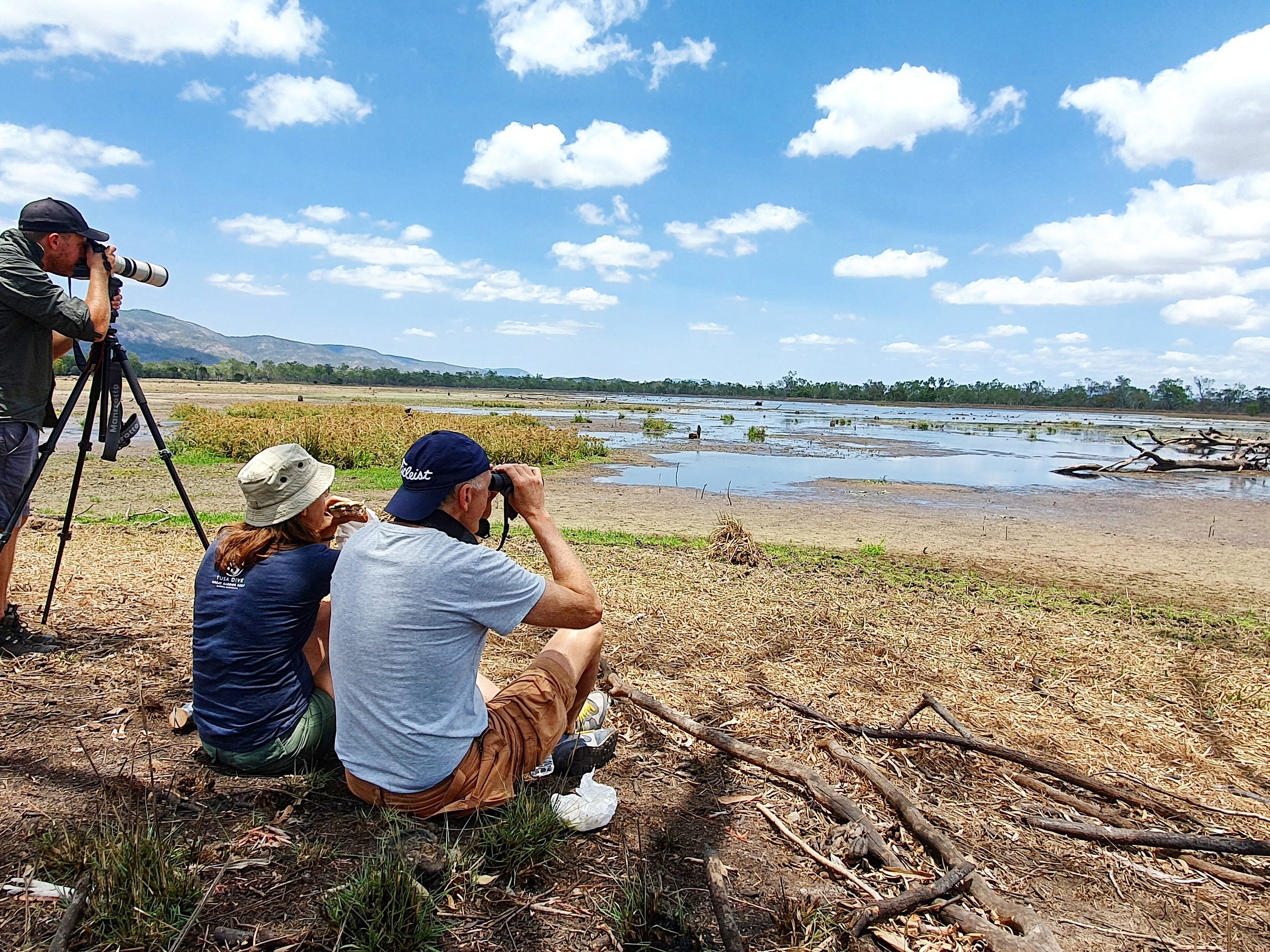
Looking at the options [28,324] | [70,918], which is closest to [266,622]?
[70,918]

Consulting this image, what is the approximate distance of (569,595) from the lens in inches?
96.8

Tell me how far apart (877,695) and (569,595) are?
99.0 inches

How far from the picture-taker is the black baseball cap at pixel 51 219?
357cm

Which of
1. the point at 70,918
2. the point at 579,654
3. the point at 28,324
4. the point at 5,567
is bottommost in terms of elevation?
the point at 70,918

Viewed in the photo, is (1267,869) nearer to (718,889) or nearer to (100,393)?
(718,889)

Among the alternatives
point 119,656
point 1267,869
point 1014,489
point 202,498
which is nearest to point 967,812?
point 1267,869

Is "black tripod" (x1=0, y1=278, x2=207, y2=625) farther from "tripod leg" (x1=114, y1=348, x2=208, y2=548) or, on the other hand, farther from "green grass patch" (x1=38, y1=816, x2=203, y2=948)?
"green grass patch" (x1=38, y1=816, x2=203, y2=948)

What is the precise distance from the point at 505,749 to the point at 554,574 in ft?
2.01

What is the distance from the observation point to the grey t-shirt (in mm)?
2188

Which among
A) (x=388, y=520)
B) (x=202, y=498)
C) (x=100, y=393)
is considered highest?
(x=100, y=393)

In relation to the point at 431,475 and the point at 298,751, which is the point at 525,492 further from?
the point at 298,751

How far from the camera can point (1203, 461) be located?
2170cm

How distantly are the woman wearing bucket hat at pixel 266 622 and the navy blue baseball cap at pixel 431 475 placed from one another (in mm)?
571

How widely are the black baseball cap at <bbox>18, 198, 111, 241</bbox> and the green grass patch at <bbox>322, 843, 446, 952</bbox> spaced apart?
138 inches
